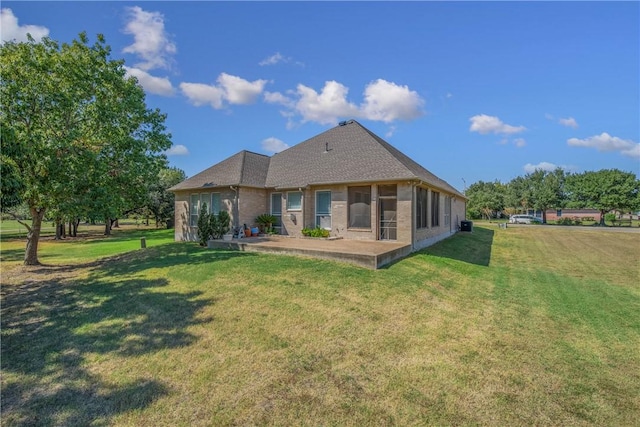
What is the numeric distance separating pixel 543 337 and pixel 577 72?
51.1 ft

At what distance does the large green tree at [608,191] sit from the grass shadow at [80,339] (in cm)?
5666

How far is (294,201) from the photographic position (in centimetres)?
1612

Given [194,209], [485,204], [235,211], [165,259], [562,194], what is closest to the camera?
[165,259]

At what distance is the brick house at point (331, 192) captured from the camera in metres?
13.5

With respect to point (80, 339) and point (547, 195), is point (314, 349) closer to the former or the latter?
point (80, 339)

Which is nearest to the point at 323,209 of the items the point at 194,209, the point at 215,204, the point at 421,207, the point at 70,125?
the point at 421,207

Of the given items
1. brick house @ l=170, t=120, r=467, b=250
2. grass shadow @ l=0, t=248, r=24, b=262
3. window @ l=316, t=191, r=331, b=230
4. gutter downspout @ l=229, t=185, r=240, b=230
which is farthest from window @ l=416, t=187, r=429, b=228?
grass shadow @ l=0, t=248, r=24, b=262

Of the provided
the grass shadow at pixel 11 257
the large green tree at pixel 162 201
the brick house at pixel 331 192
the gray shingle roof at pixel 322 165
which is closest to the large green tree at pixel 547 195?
the brick house at pixel 331 192

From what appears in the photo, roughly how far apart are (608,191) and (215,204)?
2123 inches

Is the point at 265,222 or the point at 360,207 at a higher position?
the point at 360,207

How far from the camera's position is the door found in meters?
13.4

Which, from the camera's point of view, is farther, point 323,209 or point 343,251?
point 323,209

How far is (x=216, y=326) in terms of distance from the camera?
230 inches

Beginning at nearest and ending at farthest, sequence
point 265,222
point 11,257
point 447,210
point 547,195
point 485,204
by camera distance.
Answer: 1. point 265,222
2. point 11,257
3. point 447,210
4. point 547,195
5. point 485,204
